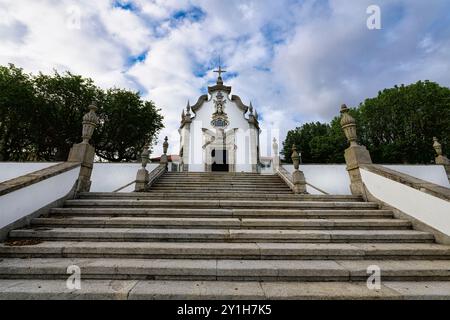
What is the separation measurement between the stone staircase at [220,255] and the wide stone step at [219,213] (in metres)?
0.02

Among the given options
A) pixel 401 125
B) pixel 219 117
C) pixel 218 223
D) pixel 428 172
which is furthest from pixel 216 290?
pixel 401 125

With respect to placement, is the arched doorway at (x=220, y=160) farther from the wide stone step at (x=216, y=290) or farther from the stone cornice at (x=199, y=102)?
the wide stone step at (x=216, y=290)

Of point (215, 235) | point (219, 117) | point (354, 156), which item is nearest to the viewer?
point (215, 235)

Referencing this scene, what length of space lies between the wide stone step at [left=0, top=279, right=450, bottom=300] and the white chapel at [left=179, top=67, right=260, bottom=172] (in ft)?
51.5

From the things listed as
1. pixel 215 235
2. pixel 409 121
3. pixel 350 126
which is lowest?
pixel 215 235

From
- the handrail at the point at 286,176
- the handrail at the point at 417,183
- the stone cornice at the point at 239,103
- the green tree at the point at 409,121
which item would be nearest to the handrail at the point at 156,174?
the handrail at the point at 286,176

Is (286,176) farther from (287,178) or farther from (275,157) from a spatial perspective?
(275,157)

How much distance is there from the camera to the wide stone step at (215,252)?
310 centimetres

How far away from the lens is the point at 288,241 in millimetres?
3584

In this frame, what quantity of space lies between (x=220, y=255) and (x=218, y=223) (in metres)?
0.97

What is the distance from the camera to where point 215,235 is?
11.7 ft

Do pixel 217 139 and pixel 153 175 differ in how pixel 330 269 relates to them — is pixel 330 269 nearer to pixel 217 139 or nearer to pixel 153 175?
pixel 153 175

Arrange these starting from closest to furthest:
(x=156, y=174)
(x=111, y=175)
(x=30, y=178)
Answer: (x=30, y=178) < (x=156, y=174) < (x=111, y=175)
